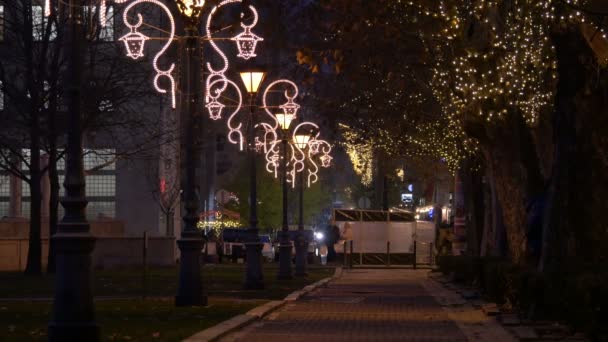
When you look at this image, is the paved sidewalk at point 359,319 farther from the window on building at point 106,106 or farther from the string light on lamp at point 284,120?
the window on building at point 106,106

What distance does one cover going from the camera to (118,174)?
61344 millimetres

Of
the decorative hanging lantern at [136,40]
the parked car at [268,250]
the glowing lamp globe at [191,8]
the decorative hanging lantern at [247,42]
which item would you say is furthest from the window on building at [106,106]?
the parked car at [268,250]

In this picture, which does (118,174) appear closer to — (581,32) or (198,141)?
(198,141)

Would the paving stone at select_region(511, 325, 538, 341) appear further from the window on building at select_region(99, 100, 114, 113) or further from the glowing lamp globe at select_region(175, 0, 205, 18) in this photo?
the window on building at select_region(99, 100, 114, 113)

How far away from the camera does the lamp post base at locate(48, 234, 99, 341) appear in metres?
13.6

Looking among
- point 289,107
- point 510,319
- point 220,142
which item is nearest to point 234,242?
point 289,107

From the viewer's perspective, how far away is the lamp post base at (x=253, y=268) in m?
30.1

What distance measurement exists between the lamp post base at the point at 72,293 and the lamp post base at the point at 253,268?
645 inches

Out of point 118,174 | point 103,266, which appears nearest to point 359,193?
point 118,174

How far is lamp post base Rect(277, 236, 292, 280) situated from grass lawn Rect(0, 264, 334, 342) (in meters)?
1.58

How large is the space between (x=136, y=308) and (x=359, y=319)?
3750mm

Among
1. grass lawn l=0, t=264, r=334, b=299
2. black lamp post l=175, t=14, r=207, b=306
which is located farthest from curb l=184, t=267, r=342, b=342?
grass lawn l=0, t=264, r=334, b=299

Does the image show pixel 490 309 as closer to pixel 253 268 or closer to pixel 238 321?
pixel 238 321

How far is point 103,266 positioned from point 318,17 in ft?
79.2
